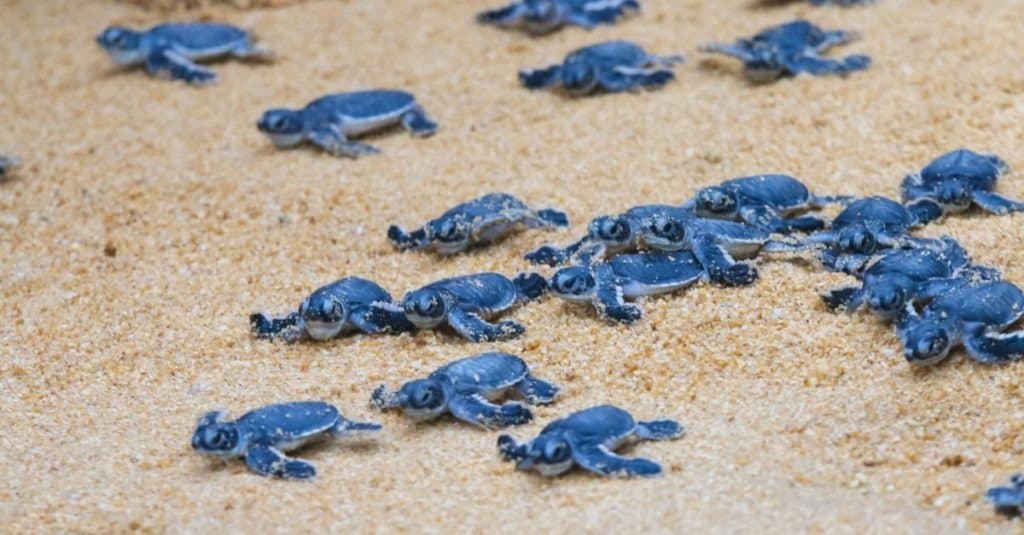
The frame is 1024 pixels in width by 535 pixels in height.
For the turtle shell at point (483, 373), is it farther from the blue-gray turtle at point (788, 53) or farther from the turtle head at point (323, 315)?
the blue-gray turtle at point (788, 53)

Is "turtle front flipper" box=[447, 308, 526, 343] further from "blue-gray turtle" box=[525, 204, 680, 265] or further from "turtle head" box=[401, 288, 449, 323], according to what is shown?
"blue-gray turtle" box=[525, 204, 680, 265]

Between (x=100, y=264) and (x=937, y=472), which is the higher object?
(x=937, y=472)

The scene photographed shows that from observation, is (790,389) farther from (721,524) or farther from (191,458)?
(191,458)

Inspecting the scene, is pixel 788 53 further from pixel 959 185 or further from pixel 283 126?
pixel 283 126

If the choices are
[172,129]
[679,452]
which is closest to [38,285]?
[172,129]

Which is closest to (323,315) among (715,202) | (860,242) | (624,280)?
(624,280)

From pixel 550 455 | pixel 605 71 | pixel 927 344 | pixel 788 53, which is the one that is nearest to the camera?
pixel 550 455
